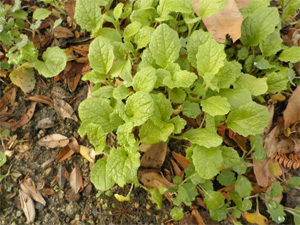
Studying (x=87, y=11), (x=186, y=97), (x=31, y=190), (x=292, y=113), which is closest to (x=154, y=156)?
(x=186, y=97)

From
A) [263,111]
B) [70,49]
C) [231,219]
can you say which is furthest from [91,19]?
[231,219]

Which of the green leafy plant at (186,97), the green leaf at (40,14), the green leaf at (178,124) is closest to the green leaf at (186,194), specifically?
the green leafy plant at (186,97)

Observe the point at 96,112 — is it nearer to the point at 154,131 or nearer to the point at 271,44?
the point at 154,131

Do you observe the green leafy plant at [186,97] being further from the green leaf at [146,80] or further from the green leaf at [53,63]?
the green leaf at [53,63]

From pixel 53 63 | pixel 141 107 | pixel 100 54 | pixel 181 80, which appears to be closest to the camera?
pixel 141 107

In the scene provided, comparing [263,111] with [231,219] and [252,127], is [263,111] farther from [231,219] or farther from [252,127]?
[231,219]

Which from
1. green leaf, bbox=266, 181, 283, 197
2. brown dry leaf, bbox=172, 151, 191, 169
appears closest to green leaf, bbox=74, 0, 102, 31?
brown dry leaf, bbox=172, 151, 191, 169

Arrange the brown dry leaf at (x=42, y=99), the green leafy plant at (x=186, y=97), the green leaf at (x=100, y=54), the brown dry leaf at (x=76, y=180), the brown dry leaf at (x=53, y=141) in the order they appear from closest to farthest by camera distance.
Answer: the green leafy plant at (x=186, y=97) → the green leaf at (x=100, y=54) → the brown dry leaf at (x=76, y=180) → the brown dry leaf at (x=53, y=141) → the brown dry leaf at (x=42, y=99)
